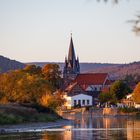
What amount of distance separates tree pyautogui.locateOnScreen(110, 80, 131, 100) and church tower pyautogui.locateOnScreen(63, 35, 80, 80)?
48805mm

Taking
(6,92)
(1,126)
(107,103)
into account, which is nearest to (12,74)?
(6,92)

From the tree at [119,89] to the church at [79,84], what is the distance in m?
16.2

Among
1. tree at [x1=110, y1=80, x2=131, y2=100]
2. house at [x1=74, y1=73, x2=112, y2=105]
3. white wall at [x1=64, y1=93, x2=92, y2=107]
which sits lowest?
white wall at [x1=64, y1=93, x2=92, y2=107]

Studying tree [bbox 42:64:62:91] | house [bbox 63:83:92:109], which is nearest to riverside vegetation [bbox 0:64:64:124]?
tree [bbox 42:64:62:91]

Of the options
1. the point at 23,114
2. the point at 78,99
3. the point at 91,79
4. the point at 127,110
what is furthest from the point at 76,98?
the point at 23,114

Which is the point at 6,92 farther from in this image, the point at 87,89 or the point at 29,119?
the point at 87,89

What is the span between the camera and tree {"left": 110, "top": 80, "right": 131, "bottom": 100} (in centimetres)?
12362

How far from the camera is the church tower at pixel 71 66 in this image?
175 meters

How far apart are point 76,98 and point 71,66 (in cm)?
3283

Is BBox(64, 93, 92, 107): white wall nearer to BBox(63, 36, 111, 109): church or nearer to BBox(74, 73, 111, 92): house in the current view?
BBox(63, 36, 111, 109): church

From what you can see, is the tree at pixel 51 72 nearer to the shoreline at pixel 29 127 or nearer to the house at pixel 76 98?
the house at pixel 76 98

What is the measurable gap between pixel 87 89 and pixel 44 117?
282 ft

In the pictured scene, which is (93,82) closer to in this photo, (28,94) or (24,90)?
(28,94)

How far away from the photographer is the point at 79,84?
160 m
